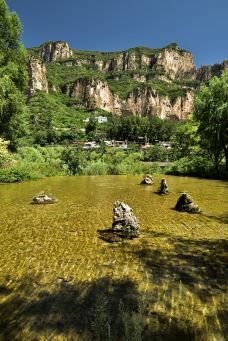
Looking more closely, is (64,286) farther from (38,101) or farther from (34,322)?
(38,101)

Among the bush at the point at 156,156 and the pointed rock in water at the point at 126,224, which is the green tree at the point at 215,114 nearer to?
the pointed rock in water at the point at 126,224

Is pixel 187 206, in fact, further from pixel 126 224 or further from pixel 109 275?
pixel 109 275

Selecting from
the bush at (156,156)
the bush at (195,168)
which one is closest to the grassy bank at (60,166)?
the bush at (195,168)

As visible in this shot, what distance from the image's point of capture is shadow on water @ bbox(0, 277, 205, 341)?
434 cm

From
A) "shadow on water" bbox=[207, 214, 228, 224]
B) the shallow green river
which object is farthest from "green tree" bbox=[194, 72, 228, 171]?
the shallow green river

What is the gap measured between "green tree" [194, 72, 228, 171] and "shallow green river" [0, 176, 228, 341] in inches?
853

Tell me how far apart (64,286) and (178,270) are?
237 centimetres

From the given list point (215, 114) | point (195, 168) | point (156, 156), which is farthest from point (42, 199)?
point (156, 156)

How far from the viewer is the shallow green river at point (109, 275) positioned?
4.64 meters

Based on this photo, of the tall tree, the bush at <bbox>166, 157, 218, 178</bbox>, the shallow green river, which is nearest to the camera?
the shallow green river

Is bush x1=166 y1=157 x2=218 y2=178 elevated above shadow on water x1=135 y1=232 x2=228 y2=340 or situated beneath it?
elevated above

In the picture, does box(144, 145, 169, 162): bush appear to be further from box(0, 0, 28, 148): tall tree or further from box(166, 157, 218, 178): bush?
box(0, 0, 28, 148): tall tree

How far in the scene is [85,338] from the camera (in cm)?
434

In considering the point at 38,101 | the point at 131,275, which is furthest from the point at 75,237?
the point at 38,101
